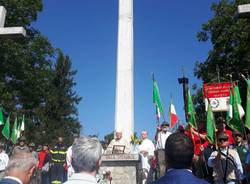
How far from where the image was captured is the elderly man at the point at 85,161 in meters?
2.73

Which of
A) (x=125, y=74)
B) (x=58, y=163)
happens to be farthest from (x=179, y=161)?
(x=125, y=74)

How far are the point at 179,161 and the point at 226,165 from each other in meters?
4.30

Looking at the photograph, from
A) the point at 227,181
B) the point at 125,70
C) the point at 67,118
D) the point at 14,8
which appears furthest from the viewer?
the point at 67,118

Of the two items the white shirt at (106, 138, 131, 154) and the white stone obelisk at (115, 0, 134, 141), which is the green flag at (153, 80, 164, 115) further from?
the white stone obelisk at (115, 0, 134, 141)

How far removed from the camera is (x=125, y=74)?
636 inches

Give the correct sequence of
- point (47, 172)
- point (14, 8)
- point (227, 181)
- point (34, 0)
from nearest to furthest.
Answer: point (227, 181) → point (47, 172) → point (14, 8) → point (34, 0)

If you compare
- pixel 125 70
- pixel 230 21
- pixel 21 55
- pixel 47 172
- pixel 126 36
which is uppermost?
pixel 230 21

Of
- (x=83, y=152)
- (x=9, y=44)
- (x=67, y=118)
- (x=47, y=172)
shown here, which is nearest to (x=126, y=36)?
(x=47, y=172)

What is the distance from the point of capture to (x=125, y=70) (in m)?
16.2

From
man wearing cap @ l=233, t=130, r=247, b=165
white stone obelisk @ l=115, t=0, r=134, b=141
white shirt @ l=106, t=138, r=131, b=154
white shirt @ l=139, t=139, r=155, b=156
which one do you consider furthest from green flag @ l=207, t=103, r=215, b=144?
white stone obelisk @ l=115, t=0, r=134, b=141

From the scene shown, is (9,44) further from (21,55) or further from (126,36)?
(126,36)

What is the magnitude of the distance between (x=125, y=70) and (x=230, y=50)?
13176 millimetres

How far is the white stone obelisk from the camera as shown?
1559cm

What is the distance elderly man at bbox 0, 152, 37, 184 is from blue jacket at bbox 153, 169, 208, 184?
1.21 m
